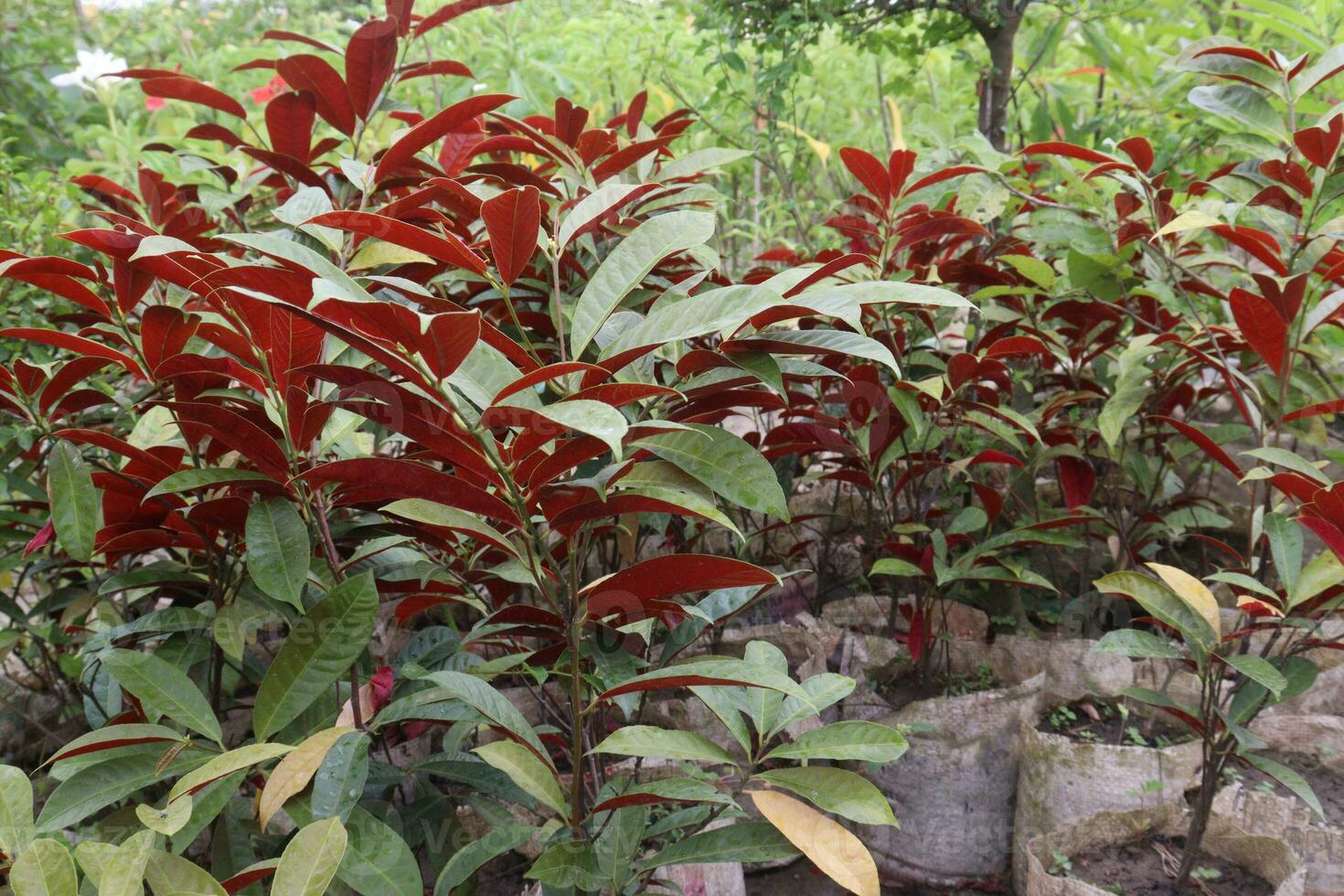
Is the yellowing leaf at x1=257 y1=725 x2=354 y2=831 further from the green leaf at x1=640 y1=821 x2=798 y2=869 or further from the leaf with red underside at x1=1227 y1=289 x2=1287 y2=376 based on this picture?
the leaf with red underside at x1=1227 y1=289 x2=1287 y2=376

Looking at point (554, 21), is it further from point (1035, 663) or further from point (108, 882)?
point (108, 882)

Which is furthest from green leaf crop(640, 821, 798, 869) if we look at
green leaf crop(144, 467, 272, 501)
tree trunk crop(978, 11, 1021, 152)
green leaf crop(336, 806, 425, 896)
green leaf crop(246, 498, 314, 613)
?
tree trunk crop(978, 11, 1021, 152)

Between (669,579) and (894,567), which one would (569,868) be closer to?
(669,579)

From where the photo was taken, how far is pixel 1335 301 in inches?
47.0

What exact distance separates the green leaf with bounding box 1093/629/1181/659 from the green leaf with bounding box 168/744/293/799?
93 centimetres

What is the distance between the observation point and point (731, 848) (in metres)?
0.92

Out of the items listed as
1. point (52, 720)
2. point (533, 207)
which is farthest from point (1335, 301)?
point (52, 720)

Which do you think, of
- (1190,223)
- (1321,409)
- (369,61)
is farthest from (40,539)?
(1321,409)

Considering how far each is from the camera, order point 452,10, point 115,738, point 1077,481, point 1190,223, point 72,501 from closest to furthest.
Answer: point 115,738 < point 72,501 < point 1190,223 < point 452,10 < point 1077,481

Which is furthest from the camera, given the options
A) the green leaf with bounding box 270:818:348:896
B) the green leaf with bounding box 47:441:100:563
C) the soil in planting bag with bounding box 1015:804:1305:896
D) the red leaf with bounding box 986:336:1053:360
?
the red leaf with bounding box 986:336:1053:360

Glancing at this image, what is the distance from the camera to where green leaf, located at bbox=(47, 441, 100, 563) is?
39.3 inches

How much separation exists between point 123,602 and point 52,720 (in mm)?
349

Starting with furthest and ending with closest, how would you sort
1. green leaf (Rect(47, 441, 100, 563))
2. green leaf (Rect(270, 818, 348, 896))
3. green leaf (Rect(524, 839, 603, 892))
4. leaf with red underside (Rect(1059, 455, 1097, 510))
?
leaf with red underside (Rect(1059, 455, 1097, 510)) < green leaf (Rect(47, 441, 100, 563)) < green leaf (Rect(524, 839, 603, 892)) < green leaf (Rect(270, 818, 348, 896))

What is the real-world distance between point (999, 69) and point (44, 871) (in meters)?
2.15
